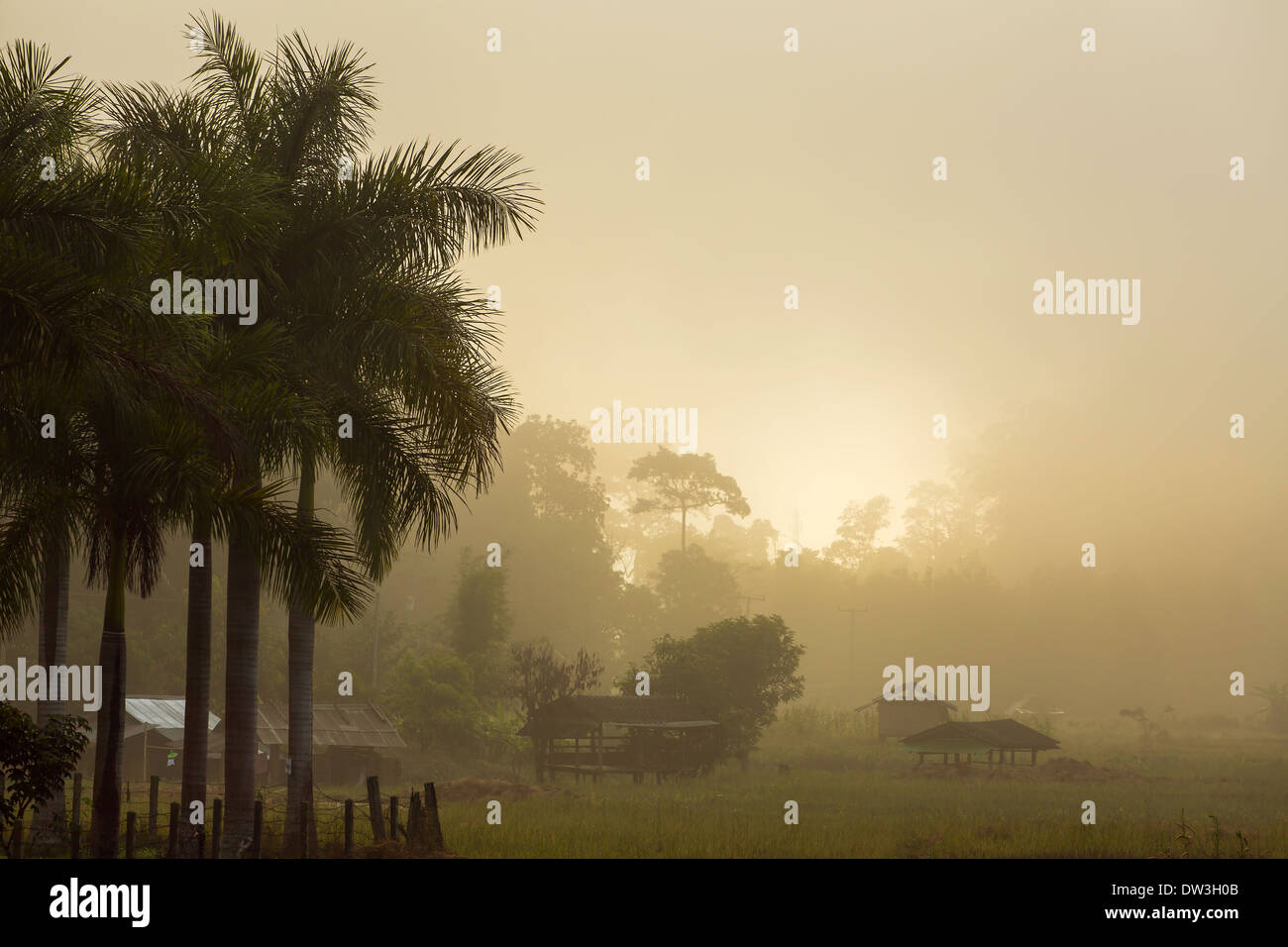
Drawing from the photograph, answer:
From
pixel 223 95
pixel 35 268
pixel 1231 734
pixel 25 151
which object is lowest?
pixel 1231 734

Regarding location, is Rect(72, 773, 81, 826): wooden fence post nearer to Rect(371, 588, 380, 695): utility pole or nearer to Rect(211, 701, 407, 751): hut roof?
Rect(211, 701, 407, 751): hut roof

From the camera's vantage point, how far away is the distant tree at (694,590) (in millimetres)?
109312

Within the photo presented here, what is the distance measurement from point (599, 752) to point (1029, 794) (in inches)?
639

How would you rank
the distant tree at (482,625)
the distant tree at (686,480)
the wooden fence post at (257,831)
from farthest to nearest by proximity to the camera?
1. the distant tree at (686,480)
2. the distant tree at (482,625)
3. the wooden fence post at (257,831)

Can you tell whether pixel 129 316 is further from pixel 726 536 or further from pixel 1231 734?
pixel 726 536

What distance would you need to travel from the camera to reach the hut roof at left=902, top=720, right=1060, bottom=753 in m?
55.3

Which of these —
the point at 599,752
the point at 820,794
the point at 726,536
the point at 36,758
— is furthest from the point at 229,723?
the point at 726,536

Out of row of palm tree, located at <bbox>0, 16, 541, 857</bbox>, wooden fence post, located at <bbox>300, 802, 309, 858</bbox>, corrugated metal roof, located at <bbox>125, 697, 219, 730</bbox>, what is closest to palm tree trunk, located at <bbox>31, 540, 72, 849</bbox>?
row of palm tree, located at <bbox>0, 16, 541, 857</bbox>

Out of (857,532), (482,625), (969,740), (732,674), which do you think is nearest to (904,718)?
(969,740)

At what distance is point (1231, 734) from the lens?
3629 inches

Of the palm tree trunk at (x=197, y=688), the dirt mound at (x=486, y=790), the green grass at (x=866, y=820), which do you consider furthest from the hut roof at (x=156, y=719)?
the palm tree trunk at (x=197, y=688)

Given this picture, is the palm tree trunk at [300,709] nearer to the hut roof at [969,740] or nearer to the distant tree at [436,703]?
the distant tree at [436,703]

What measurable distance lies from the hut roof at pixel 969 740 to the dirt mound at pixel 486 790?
60.0 ft

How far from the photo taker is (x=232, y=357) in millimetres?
19859
